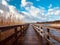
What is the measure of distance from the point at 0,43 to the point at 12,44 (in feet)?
10.5

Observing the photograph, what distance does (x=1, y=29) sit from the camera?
20.5 feet

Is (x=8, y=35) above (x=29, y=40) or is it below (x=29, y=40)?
above

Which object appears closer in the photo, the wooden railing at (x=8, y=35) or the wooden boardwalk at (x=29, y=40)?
the wooden railing at (x=8, y=35)

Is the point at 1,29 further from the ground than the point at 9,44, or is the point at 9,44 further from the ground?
the point at 1,29

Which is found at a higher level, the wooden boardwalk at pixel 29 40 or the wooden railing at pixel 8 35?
the wooden railing at pixel 8 35

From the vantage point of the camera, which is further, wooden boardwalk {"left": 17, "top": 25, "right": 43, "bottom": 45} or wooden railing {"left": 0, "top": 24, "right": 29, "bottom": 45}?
wooden boardwalk {"left": 17, "top": 25, "right": 43, "bottom": 45}

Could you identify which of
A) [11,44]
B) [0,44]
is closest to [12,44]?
[11,44]

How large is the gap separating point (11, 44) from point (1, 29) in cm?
318

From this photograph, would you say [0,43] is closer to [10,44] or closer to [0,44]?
[0,44]

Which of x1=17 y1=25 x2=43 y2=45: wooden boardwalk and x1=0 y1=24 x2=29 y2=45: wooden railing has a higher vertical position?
x1=0 y1=24 x2=29 y2=45: wooden railing

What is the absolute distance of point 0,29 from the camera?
614 cm

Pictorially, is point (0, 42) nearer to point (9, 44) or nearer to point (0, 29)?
point (0, 29)

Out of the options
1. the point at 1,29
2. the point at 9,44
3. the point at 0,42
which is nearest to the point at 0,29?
the point at 1,29

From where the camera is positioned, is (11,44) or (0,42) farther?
(11,44)
